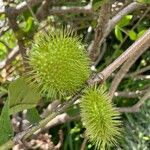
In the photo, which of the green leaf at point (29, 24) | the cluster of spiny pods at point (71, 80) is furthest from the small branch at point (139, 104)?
the cluster of spiny pods at point (71, 80)

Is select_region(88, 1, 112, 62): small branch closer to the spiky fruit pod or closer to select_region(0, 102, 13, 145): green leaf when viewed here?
the spiky fruit pod

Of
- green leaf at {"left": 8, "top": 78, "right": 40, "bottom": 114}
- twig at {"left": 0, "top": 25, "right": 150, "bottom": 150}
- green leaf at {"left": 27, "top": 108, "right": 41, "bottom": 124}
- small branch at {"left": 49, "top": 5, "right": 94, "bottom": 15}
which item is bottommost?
twig at {"left": 0, "top": 25, "right": 150, "bottom": 150}

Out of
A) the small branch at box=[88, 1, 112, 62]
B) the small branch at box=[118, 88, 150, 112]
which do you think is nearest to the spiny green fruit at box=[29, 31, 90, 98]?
the small branch at box=[88, 1, 112, 62]

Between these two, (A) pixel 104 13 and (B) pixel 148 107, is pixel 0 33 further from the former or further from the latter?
(B) pixel 148 107

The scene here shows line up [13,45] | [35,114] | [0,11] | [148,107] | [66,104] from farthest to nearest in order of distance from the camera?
[148,107] < [13,45] < [0,11] < [35,114] < [66,104]

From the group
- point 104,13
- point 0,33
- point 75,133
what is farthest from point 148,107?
point 104,13

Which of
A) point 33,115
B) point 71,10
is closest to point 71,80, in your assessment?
point 33,115

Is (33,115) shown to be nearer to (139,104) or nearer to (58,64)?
(58,64)
